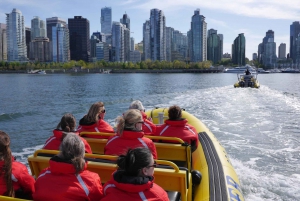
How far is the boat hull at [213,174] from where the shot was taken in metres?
4.71

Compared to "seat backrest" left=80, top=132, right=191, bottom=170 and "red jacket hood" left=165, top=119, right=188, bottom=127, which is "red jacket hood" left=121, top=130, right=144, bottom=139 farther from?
"red jacket hood" left=165, top=119, right=188, bottom=127

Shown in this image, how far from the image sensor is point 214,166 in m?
5.65

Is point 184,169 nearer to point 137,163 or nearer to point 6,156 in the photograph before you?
point 137,163

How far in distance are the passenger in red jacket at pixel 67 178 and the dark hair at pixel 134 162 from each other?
509mm

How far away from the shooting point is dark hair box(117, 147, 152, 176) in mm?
2732

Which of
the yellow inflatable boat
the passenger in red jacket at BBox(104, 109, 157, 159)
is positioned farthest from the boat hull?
the passenger in red jacket at BBox(104, 109, 157, 159)

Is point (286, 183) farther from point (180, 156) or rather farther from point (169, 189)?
point (169, 189)

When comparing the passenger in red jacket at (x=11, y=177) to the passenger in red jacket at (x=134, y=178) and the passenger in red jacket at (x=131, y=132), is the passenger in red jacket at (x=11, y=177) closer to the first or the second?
the passenger in red jacket at (x=134, y=178)

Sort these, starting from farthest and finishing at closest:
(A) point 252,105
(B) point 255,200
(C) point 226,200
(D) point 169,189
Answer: (A) point 252,105 → (B) point 255,200 → (C) point 226,200 → (D) point 169,189

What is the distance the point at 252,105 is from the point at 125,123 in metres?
18.1

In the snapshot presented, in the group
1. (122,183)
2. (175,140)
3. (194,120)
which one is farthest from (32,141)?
(122,183)

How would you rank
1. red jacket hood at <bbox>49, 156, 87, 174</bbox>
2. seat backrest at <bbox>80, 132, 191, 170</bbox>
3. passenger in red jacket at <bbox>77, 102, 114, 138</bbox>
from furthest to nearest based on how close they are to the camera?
passenger in red jacket at <bbox>77, 102, 114, 138</bbox> → seat backrest at <bbox>80, 132, 191, 170</bbox> → red jacket hood at <bbox>49, 156, 87, 174</bbox>

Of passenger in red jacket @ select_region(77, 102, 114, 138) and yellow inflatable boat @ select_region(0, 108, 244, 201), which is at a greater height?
passenger in red jacket @ select_region(77, 102, 114, 138)

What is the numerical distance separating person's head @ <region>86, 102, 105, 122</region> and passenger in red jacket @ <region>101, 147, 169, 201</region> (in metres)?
3.11
